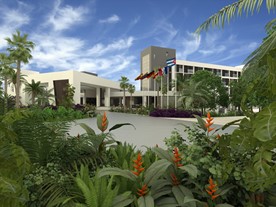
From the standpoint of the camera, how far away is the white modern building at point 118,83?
36531mm

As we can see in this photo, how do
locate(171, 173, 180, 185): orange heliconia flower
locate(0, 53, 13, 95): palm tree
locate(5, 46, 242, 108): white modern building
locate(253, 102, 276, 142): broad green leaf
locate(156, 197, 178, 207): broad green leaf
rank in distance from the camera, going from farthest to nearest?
locate(5, 46, 242, 108): white modern building < locate(0, 53, 13, 95): palm tree < locate(171, 173, 180, 185): orange heliconia flower < locate(156, 197, 178, 207): broad green leaf < locate(253, 102, 276, 142): broad green leaf

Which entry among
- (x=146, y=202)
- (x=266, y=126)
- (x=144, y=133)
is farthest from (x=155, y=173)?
(x=144, y=133)

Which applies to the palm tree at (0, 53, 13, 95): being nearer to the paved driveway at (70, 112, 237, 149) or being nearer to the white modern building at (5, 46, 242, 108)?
the white modern building at (5, 46, 242, 108)

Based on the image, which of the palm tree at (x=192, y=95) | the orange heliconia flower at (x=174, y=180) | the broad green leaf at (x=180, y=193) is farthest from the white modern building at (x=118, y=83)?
the broad green leaf at (x=180, y=193)

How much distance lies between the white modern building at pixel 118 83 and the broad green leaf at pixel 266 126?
34.1 m

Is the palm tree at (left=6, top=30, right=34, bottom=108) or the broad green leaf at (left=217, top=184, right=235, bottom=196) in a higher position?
the palm tree at (left=6, top=30, right=34, bottom=108)

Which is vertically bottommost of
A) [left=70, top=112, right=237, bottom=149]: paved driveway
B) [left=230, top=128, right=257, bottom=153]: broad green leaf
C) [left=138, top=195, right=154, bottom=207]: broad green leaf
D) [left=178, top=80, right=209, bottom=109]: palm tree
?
[left=70, top=112, right=237, bottom=149]: paved driveway

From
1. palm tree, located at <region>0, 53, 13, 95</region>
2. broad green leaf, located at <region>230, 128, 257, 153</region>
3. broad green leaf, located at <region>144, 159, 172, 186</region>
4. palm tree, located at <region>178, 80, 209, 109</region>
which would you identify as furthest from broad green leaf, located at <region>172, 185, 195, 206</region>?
palm tree, located at <region>0, 53, 13, 95</region>

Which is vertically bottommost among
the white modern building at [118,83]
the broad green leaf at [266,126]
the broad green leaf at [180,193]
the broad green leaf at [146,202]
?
the broad green leaf at [180,193]

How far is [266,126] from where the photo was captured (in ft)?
2.85

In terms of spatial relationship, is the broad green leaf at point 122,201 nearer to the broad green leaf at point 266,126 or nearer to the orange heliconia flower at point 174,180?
the orange heliconia flower at point 174,180

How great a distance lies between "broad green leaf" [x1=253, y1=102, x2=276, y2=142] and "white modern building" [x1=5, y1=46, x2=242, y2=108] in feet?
112

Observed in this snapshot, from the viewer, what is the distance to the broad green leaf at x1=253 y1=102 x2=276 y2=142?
0.84 meters

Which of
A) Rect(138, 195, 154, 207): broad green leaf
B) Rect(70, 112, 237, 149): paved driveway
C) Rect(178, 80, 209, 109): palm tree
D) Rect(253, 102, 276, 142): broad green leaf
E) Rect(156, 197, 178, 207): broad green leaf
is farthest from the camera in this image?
Rect(178, 80, 209, 109): palm tree
